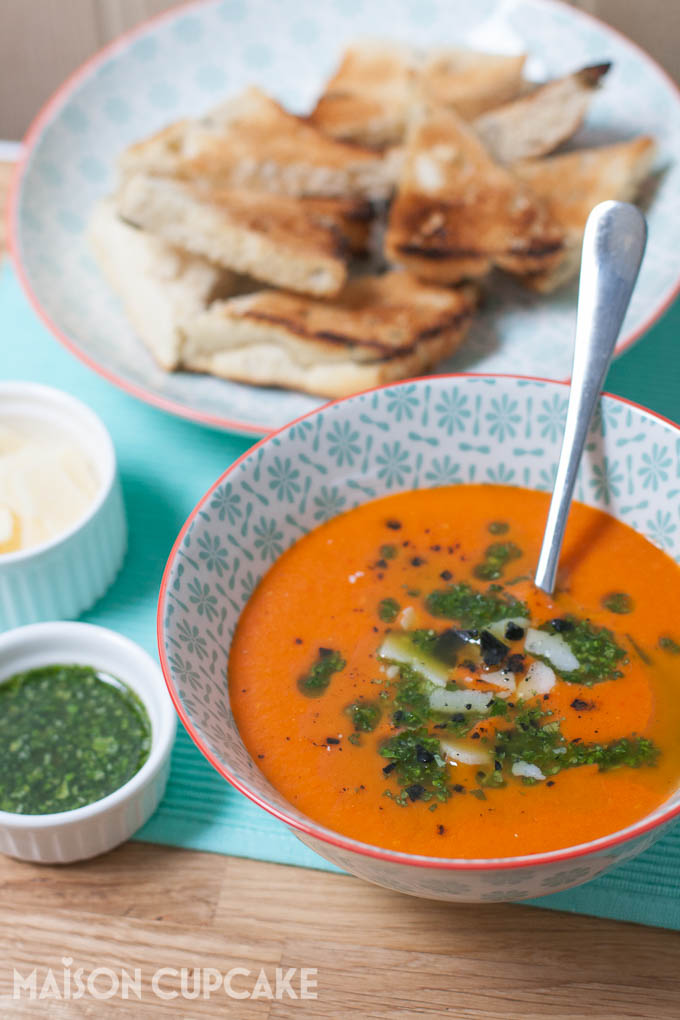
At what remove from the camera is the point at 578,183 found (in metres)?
2.20

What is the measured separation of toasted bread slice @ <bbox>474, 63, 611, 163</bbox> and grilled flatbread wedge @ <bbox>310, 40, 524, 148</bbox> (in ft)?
0.26

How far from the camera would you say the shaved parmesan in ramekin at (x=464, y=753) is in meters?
1.22

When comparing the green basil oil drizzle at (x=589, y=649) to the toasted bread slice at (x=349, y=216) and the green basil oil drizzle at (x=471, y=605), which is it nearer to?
the green basil oil drizzle at (x=471, y=605)

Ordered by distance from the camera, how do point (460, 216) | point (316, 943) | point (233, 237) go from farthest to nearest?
point (460, 216)
point (233, 237)
point (316, 943)

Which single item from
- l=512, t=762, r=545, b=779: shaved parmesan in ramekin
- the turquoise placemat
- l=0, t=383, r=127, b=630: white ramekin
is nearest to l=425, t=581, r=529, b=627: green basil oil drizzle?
l=512, t=762, r=545, b=779: shaved parmesan in ramekin

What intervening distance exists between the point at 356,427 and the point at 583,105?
1.19 m

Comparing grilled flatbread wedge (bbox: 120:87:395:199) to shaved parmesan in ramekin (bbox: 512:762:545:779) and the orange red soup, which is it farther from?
shaved parmesan in ramekin (bbox: 512:762:545:779)

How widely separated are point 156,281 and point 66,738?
3.23 ft

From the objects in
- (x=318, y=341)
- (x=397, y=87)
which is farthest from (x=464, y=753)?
(x=397, y=87)

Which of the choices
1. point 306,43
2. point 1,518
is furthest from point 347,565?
point 306,43

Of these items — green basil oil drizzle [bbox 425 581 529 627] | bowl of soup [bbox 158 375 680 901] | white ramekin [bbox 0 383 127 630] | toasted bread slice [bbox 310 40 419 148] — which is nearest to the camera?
bowl of soup [bbox 158 375 680 901]

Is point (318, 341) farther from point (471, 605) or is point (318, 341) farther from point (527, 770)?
point (527, 770)

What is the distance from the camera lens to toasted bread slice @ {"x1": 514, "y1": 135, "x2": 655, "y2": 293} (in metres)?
2.10

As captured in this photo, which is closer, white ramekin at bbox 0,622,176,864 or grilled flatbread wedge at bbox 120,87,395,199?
white ramekin at bbox 0,622,176,864
